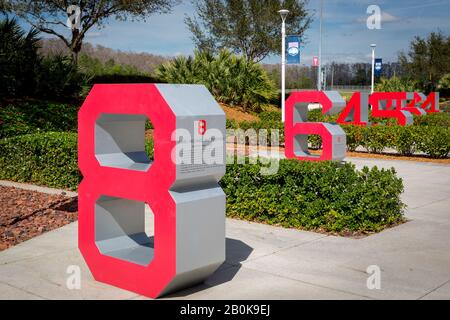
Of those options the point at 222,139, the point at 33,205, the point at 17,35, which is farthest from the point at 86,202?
the point at 17,35

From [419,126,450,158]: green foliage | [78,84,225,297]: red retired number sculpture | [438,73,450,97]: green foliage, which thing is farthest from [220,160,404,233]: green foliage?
[438,73,450,97]: green foliage

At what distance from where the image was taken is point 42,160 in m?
11.6

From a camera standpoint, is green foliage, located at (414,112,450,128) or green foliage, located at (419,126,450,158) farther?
green foliage, located at (414,112,450,128)

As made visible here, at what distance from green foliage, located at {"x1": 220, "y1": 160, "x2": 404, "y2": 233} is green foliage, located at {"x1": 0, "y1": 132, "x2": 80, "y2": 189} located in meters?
4.00

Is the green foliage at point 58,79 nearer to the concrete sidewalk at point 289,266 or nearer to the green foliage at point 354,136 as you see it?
the green foliage at point 354,136

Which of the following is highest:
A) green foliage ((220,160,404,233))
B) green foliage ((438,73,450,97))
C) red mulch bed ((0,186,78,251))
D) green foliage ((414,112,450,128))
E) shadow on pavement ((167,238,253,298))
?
green foliage ((438,73,450,97))

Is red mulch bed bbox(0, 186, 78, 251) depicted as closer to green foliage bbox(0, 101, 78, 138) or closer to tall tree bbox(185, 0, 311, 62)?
green foliage bbox(0, 101, 78, 138)

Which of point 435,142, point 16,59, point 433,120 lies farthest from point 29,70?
point 433,120

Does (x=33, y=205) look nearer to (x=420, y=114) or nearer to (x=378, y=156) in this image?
(x=378, y=156)

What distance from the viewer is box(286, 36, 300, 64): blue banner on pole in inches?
932

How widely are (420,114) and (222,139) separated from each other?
Answer: 22.8 m

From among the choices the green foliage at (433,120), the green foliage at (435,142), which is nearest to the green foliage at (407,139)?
the green foliage at (435,142)

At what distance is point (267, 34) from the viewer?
39156 mm

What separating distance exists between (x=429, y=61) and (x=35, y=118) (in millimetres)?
46017
